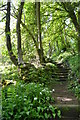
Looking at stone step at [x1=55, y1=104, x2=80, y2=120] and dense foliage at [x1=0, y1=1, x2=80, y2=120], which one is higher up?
dense foliage at [x1=0, y1=1, x2=80, y2=120]

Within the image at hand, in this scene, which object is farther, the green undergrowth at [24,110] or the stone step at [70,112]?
the stone step at [70,112]

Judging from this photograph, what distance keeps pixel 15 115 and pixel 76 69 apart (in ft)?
8.53

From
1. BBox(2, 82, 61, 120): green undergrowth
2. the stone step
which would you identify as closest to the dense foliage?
BBox(2, 82, 61, 120): green undergrowth

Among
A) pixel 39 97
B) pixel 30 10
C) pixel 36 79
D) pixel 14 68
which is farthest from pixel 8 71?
pixel 30 10

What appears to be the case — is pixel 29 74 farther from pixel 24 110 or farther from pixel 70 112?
pixel 24 110

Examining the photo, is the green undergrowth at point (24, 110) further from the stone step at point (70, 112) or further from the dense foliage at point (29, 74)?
the stone step at point (70, 112)

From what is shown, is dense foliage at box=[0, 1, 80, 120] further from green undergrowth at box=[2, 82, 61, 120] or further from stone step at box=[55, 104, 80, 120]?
stone step at box=[55, 104, 80, 120]

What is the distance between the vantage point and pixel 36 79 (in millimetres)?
4211

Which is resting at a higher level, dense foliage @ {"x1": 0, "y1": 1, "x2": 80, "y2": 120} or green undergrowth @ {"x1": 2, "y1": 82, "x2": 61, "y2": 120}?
dense foliage @ {"x1": 0, "y1": 1, "x2": 80, "y2": 120}

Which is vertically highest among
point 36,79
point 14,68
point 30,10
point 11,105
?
point 30,10

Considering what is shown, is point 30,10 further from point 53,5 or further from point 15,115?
point 15,115

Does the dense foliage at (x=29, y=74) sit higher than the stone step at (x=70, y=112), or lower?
higher

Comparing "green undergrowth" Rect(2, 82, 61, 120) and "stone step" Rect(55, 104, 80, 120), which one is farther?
"stone step" Rect(55, 104, 80, 120)

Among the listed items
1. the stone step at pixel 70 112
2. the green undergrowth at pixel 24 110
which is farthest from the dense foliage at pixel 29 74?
the stone step at pixel 70 112
